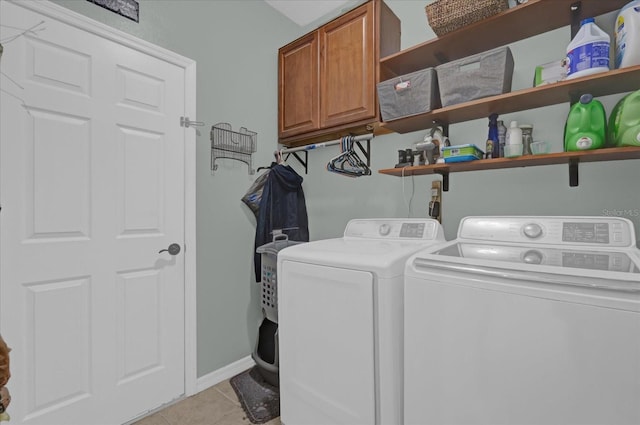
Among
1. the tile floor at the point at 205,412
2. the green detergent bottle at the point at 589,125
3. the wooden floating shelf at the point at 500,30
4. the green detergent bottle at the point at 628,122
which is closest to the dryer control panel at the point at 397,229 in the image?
the green detergent bottle at the point at 589,125

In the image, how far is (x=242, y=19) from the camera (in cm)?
234

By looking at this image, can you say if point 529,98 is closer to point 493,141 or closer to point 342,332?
point 493,141

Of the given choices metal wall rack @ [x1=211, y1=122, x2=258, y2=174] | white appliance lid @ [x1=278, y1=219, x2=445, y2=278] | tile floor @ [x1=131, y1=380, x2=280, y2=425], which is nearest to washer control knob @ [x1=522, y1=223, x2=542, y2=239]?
white appliance lid @ [x1=278, y1=219, x2=445, y2=278]

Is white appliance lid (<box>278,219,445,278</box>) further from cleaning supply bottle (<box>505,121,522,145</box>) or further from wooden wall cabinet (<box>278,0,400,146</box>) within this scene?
wooden wall cabinet (<box>278,0,400,146</box>)

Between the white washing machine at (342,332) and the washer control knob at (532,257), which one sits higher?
the washer control knob at (532,257)

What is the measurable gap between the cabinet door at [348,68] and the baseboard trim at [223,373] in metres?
1.98

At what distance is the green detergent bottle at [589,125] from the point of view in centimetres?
126

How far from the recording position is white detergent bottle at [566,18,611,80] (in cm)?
123

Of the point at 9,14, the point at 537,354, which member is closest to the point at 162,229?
the point at 9,14

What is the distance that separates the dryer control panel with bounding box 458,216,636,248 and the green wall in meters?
0.25

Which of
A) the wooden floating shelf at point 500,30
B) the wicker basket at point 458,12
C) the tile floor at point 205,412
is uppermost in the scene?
the wicker basket at point 458,12

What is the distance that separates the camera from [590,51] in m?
1.25

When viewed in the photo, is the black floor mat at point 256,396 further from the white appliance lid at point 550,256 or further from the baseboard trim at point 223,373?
the white appliance lid at point 550,256

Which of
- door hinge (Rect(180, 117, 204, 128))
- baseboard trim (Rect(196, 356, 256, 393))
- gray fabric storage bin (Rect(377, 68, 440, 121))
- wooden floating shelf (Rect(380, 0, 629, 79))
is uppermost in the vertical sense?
wooden floating shelf (Rect(380, 0, 629, 79))
